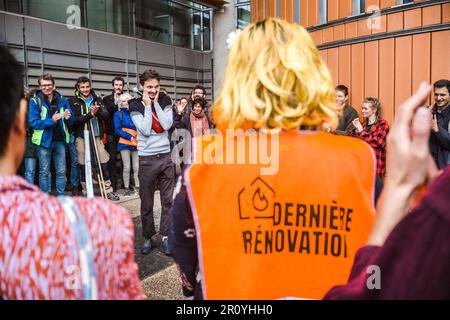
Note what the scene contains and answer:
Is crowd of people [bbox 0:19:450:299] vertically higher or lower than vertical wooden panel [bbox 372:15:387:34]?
lower

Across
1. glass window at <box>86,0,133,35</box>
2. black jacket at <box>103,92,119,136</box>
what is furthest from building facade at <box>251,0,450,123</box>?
glass window at <box>86,0,133,35</box>

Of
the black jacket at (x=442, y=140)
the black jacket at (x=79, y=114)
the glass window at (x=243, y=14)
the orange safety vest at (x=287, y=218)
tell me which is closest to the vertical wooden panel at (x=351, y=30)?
the black jacket at (x=442, y=140)

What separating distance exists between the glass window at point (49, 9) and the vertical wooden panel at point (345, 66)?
5.45 meters

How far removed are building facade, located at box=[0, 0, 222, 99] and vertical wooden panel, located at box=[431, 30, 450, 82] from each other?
19.5ft

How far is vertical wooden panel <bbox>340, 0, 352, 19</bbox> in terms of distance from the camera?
4.99m

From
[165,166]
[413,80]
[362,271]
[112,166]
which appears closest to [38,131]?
[112,166]

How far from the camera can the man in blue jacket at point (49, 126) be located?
6188 mm

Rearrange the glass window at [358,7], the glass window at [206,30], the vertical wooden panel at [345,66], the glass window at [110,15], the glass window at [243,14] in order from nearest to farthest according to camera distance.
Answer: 1. the glass window at [358,7]
2. the vertical wooden panel at [345,66]
3. the glass window at [110,15]
4. the glass window at [206,30]
5. the glass window at [243,14]

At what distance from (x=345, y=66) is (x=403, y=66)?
77cm

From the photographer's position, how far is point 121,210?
45.9 inches

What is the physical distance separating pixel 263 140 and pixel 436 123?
11.0ft

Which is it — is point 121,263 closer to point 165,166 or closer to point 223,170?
point 223,170

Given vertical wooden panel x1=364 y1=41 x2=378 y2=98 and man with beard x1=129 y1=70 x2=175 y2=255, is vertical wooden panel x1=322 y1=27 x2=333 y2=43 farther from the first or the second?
man with beard x1=129 y1=70 x2=175 y2=255

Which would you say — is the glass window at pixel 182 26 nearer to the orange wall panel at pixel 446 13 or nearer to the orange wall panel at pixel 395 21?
the orange wall panel at pixel 395 21
